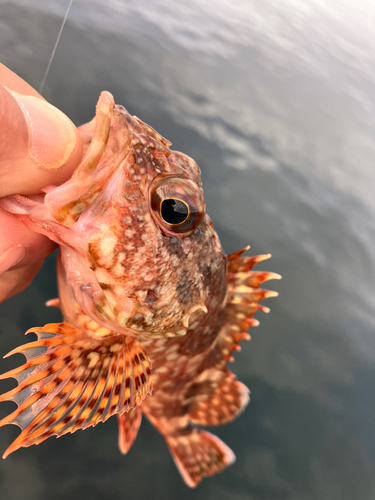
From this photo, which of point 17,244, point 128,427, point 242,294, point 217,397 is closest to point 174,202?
point 17,244

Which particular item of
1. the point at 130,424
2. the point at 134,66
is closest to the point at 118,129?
the point at 130,424

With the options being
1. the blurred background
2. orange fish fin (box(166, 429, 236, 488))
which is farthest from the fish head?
the blurred background

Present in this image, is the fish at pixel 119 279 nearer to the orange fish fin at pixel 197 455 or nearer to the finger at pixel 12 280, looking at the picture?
the finger at pixel 12 280

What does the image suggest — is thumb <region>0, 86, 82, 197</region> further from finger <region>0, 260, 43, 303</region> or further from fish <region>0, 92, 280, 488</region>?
finger <region>0, 260, 43, 303</region>

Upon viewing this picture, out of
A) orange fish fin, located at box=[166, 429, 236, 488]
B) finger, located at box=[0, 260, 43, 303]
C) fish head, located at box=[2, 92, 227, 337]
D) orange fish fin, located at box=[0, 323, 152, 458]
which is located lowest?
orange fish fin, located at box=[166, 429, 236, 488]

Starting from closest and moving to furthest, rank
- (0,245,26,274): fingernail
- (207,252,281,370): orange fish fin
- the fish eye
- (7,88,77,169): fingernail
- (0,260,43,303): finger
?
(7,88,77,169): fingernail, the fish eye, (0,245,26,274): fingernail, (0,260,43,303): finger, (207,252,281,370): orange fish fin
